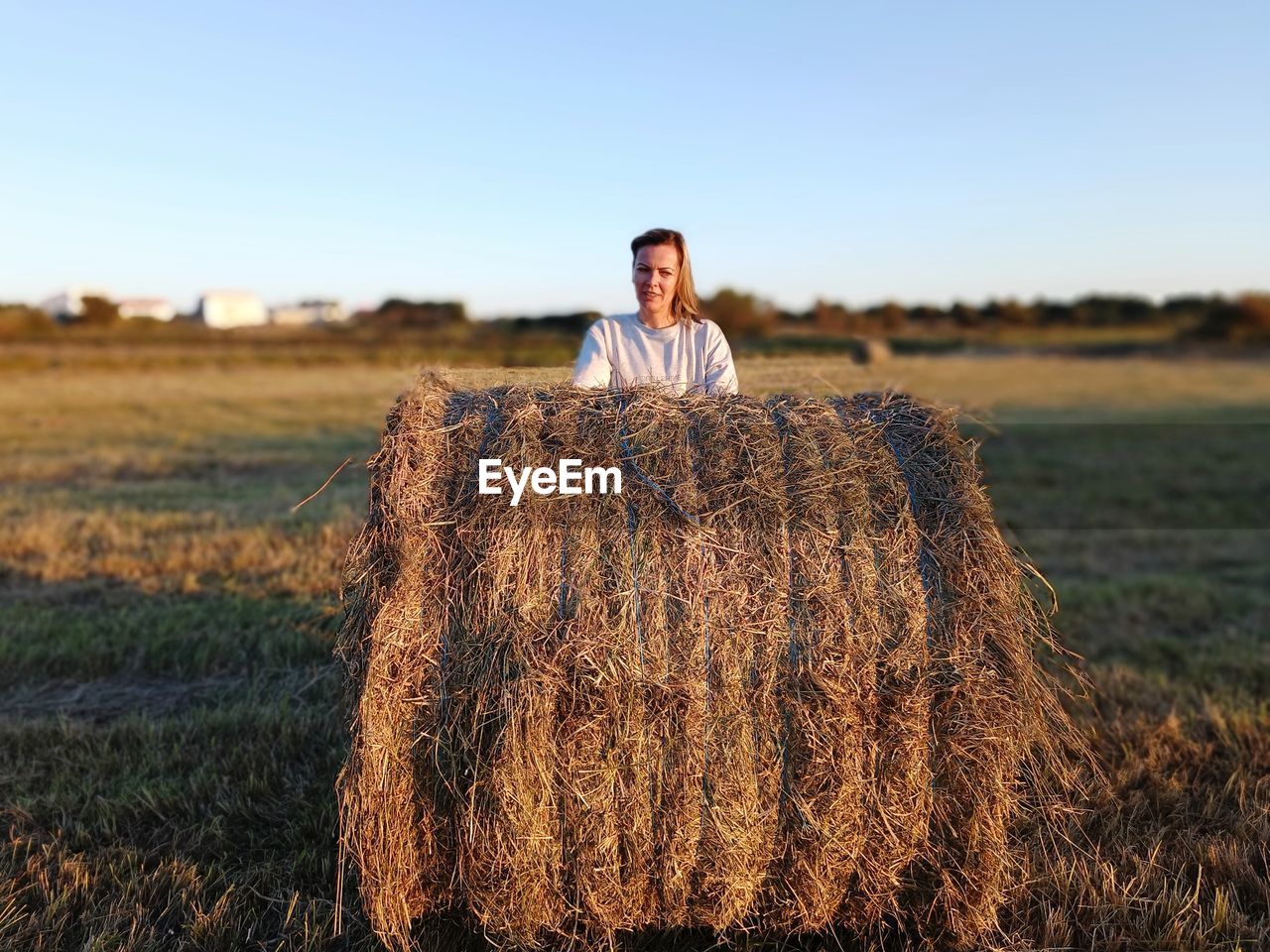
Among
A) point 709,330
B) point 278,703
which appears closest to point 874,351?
point 709,330

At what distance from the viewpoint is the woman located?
4.79 m

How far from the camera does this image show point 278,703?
16.6ft

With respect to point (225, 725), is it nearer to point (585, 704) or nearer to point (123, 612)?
point (123, 612)

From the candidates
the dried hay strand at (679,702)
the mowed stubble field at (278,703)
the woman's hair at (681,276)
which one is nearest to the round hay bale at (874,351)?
the mowed stubble field at (278,703)

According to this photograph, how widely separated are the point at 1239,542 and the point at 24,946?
37.5 ft

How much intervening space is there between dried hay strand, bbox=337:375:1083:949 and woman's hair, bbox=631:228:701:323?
170 centimetres

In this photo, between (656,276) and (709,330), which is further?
(709,330)

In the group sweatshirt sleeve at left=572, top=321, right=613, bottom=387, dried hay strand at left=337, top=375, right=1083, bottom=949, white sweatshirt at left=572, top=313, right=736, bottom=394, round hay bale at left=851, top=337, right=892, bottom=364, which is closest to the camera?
dried hay strand at left=337, top=375, right=1083, bottom=949

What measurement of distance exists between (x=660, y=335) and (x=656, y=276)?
323 millimetres

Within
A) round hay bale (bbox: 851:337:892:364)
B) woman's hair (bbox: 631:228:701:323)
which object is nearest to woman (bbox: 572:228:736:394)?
woman's hair (bbox: 631:228:701:323)

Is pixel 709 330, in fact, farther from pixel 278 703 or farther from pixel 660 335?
pixel 278 703

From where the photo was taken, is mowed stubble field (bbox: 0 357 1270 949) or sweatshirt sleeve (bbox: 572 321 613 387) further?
sweatshirt sleeve (bbox: 572 321 613 387)

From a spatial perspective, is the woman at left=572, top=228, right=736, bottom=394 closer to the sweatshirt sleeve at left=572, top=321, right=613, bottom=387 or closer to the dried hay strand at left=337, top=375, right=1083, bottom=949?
the sweatshirt sleeve at left=572, top=321, right=613, bottom=387

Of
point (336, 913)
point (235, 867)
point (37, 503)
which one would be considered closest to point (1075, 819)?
point (336, 913)
